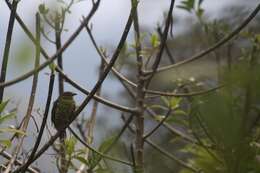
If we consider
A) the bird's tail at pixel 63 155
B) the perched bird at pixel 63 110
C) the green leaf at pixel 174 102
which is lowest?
the bird's tail at pixel 63 155

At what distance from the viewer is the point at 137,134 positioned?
58.0 inches

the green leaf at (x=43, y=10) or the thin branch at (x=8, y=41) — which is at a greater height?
the green leaf at (x=43, y=10)

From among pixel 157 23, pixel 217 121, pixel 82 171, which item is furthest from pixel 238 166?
pixel 157 23

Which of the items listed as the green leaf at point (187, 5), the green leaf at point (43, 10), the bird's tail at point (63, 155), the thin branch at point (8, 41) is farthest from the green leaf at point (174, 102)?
the thin branch at point (8, 41)

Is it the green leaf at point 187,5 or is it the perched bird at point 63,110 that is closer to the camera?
the perched bird at point 63,110

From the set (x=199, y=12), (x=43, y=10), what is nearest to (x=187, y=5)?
(x=199, y=12)

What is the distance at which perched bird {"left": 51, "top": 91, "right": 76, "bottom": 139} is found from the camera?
3.93ft

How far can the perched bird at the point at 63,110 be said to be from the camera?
3.93 ft

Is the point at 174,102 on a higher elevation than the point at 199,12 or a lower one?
lower

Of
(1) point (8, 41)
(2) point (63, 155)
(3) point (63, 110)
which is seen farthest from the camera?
(2) point (63, 155)

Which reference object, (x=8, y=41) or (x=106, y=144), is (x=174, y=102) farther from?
(x=8, y=41)

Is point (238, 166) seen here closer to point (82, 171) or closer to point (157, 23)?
point (82, 171)

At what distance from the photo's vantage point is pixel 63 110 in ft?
3.94

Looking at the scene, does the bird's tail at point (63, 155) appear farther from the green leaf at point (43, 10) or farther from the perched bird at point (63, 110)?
the green leaf at point (43, 10)
